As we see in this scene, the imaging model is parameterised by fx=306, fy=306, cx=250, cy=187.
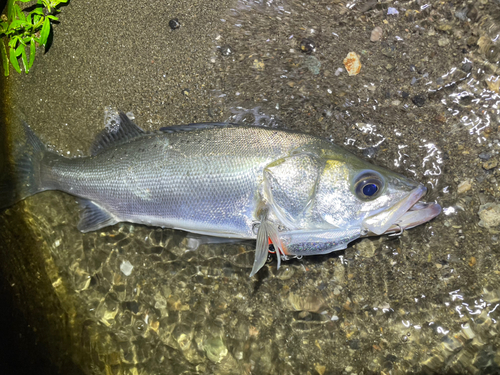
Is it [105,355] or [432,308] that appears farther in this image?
[105,355]

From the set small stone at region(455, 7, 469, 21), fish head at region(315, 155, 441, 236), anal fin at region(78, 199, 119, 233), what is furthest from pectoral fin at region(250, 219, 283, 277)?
small stone at region(455, 7, 469, 21)

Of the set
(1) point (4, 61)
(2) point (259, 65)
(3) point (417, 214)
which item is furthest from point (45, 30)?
(3) point (417, 214)

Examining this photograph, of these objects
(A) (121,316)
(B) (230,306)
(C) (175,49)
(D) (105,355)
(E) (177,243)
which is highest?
(C) (175,49)

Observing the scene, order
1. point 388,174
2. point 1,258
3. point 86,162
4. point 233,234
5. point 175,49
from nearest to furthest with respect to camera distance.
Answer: point 388,174, point 233,234, point 86,162, point 175,49, point 1,258

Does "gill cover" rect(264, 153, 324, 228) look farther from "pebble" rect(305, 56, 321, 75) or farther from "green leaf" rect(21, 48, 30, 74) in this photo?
"green leaf" rect(21, 48, 30, 74)

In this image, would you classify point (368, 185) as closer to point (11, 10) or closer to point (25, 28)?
point (25, 28)

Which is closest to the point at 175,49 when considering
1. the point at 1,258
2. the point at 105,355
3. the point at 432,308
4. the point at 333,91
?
the point at 333,91

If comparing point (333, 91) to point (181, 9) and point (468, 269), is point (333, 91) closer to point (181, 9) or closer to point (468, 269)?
point (181, 9)

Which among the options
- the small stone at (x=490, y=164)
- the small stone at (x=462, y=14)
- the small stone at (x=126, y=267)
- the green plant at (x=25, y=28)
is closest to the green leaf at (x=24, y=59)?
the green plant at (x=25, y=28)
